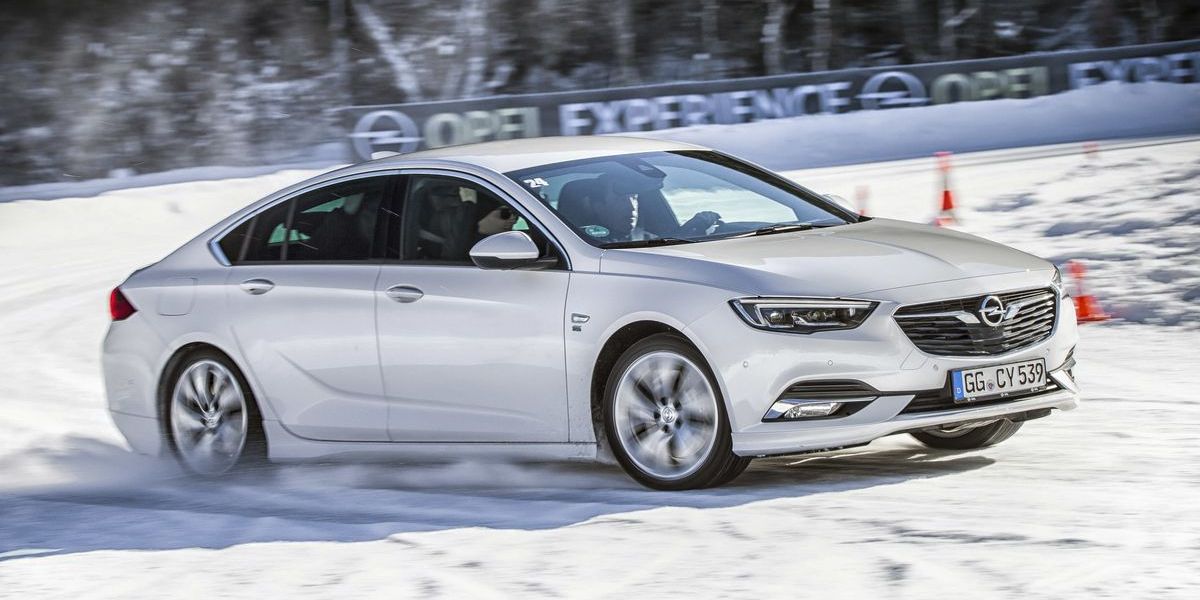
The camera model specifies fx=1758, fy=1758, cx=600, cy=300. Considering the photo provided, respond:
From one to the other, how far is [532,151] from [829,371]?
208 centimetres

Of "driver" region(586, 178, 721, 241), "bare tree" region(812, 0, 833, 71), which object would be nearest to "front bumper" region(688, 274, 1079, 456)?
"driver" region(586, 178, 721, 241)

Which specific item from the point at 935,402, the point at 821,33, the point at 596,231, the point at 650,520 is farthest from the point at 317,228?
the point at 821,33

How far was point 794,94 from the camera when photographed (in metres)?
28.5

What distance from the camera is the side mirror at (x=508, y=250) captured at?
23.3 feet

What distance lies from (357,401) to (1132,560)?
3699mm

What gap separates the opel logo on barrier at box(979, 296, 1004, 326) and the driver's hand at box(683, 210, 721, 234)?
125 cm

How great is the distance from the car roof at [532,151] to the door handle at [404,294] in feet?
2.07

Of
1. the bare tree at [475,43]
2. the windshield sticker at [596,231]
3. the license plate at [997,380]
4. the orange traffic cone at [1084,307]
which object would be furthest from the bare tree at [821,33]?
the license plate at [997,380]

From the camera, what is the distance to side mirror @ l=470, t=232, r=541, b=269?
7.09m

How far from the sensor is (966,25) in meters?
44.6

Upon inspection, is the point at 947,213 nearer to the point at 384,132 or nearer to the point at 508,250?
the point at 384,132

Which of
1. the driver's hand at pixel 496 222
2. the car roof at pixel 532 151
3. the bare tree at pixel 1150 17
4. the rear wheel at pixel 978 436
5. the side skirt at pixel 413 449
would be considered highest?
the bare tree at pixel 1150 17

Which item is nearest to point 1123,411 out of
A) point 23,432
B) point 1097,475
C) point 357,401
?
point 1097,475

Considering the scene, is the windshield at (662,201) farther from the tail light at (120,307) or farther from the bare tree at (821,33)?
the bare tree at (821,33)
